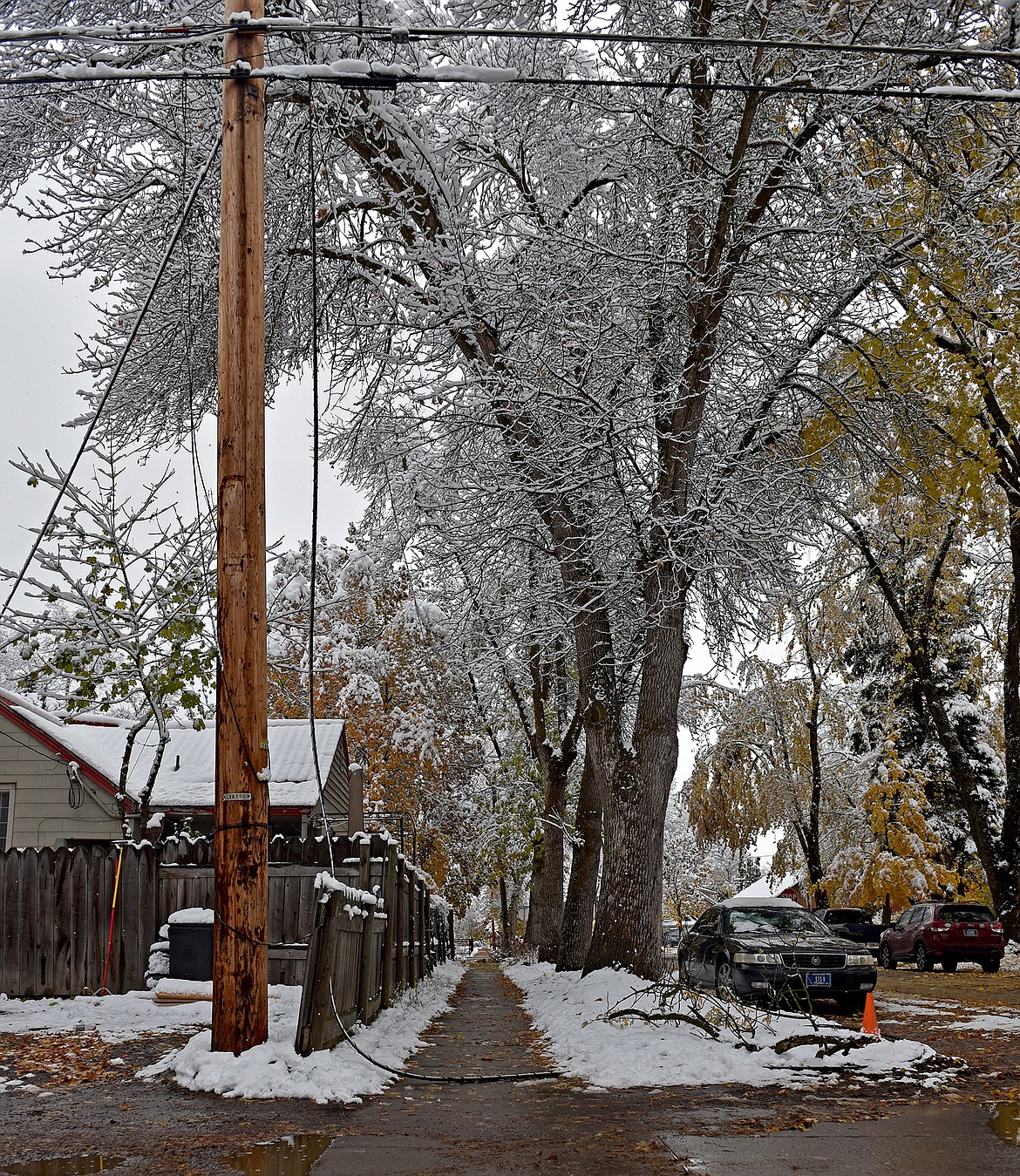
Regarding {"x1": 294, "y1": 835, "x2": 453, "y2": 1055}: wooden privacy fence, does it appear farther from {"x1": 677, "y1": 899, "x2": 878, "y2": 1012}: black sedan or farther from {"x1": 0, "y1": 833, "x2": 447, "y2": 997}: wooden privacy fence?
{"x1": 677, "y1": 899, "x2": 878, "y2": 1012}: black sedan

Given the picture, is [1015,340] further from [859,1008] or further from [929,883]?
[929,883]

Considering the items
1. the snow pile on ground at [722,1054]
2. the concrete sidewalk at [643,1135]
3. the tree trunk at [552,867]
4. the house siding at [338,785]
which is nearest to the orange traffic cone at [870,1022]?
the snow pile on ground at [722,1054]

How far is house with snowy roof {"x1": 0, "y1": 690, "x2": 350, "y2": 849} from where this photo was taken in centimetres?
1959

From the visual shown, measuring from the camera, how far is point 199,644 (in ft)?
62.2

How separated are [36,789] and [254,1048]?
13.7m

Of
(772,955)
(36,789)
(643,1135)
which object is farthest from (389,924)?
(36,789)

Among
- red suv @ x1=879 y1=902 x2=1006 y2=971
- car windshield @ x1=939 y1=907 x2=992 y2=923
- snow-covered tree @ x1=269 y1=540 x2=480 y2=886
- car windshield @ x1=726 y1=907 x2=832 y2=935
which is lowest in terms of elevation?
red suv @ x1=879 y1=902 x2=1006 y2=971

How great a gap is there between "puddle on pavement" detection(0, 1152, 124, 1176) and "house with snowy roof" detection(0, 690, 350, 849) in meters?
10.3

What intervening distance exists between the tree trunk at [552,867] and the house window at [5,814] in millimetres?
10696

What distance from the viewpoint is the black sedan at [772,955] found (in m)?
13.0

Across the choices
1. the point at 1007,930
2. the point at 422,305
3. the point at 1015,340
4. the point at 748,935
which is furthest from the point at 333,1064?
the point at 1007,930

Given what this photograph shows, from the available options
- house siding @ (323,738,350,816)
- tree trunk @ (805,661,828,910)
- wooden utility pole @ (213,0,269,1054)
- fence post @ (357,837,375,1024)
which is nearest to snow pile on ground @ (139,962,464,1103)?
wooden utility pole @ (213,0,269,1054)

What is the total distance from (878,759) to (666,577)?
2957 centimetres

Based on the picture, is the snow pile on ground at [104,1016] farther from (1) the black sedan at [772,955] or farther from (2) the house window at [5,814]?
(2) the house window at [5,814]
